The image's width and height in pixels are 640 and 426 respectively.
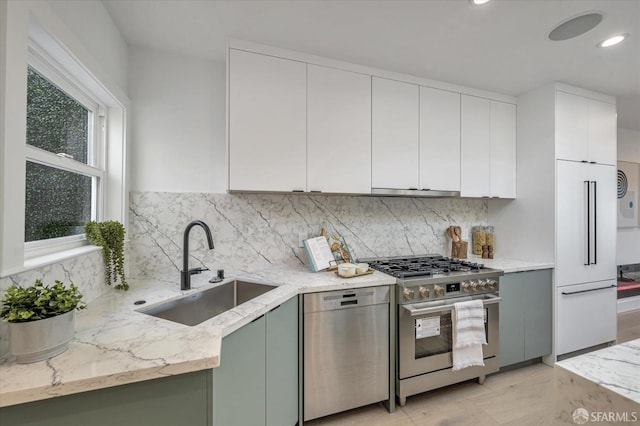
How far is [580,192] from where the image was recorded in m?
2.47

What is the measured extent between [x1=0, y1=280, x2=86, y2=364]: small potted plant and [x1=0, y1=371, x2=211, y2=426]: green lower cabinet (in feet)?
0.45

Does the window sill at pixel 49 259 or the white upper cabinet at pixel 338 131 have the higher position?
the white upper cabinet at pixel 338 131

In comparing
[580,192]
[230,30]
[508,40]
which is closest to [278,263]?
[230,30]

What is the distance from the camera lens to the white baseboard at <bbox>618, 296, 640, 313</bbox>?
12.3 feet

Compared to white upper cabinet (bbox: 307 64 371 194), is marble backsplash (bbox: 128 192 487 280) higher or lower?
lower

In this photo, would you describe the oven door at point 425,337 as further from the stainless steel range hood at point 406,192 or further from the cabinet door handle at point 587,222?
the cabinet door handle at point 587,222

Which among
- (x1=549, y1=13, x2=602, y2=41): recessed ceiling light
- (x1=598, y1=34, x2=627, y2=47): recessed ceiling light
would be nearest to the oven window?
(x1=549, y1=13, x2=602, y2=41): recessed ceiling light

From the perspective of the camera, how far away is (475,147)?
8.25ft

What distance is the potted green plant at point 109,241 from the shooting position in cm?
147

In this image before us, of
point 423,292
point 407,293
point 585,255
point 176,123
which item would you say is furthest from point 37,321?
point 585,255

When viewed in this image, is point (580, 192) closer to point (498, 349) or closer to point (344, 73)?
point (498, 349)

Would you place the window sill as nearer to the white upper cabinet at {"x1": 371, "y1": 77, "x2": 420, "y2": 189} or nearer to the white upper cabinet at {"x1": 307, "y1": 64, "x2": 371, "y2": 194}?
the white upper cabinet at {"x1": 307, "y1": 64, "x2": 371, "y2": 194}

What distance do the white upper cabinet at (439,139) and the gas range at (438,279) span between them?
0.71 meters

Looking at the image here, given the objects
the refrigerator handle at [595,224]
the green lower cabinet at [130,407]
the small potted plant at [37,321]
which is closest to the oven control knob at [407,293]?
the green lower cabinet at [130,407]
